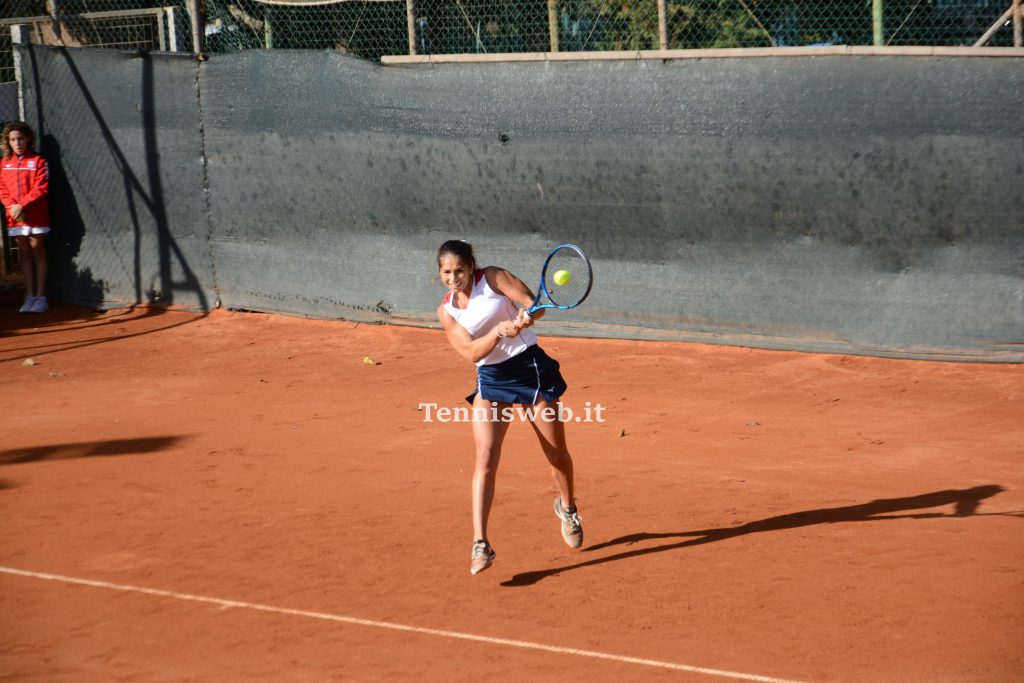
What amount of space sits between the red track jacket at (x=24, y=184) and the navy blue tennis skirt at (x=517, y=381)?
9.54 m

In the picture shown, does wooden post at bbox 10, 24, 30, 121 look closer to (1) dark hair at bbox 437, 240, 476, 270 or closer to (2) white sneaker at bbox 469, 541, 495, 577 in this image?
(1) dark hair at bbox 437, 240, 476, 270

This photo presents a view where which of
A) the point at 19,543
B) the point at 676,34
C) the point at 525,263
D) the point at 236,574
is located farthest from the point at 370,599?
the point at 676,34

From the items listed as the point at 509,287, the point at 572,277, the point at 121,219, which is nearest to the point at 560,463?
the point at 509,287

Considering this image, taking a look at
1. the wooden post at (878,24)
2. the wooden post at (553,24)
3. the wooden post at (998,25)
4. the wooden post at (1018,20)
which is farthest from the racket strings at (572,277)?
the wooden post at (1018,20)

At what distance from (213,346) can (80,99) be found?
3.80 meters

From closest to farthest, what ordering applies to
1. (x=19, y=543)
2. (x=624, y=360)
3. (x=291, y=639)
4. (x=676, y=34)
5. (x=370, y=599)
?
(x=291, y=639)
(x=370, y=599)
(x=19, y=543)
(x=624, y=360)
(x=676, y=34)

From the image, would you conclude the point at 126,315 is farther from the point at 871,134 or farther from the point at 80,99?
the point at 871,134

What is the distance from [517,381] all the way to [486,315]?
14.7 inches

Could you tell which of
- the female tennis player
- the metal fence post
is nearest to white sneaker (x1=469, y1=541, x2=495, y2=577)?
the female tennis player

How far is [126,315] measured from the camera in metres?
13.7

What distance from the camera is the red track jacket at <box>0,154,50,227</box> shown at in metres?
13.4

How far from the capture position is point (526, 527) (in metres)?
6.63

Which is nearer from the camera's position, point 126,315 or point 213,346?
point 213,346

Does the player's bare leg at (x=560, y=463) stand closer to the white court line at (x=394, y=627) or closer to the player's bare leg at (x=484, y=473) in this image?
the player's bare leg at (x=484, y=473)
